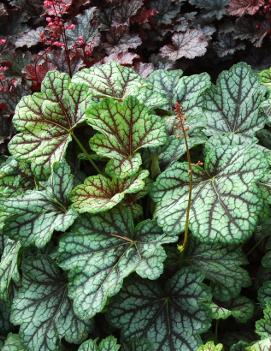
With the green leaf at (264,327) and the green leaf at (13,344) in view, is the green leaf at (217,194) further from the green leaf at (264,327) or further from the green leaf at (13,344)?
the green leaf at (13,344)

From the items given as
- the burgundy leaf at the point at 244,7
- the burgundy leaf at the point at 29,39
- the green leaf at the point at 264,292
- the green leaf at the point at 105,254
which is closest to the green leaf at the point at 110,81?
the green leaf at the point at 105,254

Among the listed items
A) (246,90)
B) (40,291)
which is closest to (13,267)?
(40,291)

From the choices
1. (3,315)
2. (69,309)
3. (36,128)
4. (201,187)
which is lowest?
(3,315)

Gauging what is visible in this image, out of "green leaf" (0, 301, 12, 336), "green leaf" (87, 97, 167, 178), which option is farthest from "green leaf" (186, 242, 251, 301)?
"green leaf" (0, 301, 12, 336)

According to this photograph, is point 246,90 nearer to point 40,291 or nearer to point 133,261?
point 133,261

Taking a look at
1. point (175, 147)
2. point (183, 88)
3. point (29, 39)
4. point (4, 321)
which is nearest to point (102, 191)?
point (175, 147)

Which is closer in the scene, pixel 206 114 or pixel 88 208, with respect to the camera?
pixel 88 208
